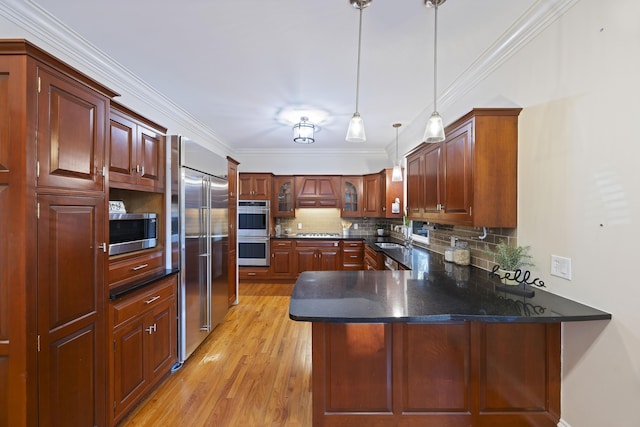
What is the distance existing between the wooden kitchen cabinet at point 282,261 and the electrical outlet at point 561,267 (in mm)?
4068

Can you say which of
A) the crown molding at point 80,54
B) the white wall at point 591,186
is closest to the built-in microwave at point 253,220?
the crown molding at point 80,54

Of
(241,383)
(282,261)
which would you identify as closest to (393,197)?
(282,261)

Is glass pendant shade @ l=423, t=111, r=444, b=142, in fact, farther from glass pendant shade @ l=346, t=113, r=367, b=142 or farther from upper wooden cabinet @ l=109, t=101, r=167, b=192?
upper wooden cabinet @ l=109, t=101, r=167, b=192

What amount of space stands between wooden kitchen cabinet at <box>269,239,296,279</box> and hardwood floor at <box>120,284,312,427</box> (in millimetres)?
1685

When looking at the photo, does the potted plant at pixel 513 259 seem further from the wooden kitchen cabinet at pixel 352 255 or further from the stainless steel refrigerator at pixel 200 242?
the wooden kitchen cabinet at pixel 352 255

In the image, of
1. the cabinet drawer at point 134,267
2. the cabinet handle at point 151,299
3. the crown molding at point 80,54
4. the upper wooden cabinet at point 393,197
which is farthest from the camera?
the upper wooden cabinet at point 393,197

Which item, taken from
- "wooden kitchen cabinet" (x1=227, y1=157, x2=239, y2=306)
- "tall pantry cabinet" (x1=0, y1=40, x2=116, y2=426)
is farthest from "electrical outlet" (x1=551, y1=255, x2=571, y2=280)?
"wooden kitchen cabinet" (x1=227, y1=157, x2=239, y2=306)

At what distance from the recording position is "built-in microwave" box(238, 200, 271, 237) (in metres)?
5.16

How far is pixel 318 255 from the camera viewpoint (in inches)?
203

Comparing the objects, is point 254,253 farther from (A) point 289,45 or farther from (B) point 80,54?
(A) point 289,45

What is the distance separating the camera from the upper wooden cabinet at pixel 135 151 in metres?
1.93

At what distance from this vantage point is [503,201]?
1942mm

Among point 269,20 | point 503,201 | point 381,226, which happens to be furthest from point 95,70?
point 381,226

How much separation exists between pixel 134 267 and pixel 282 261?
10.6 feet
